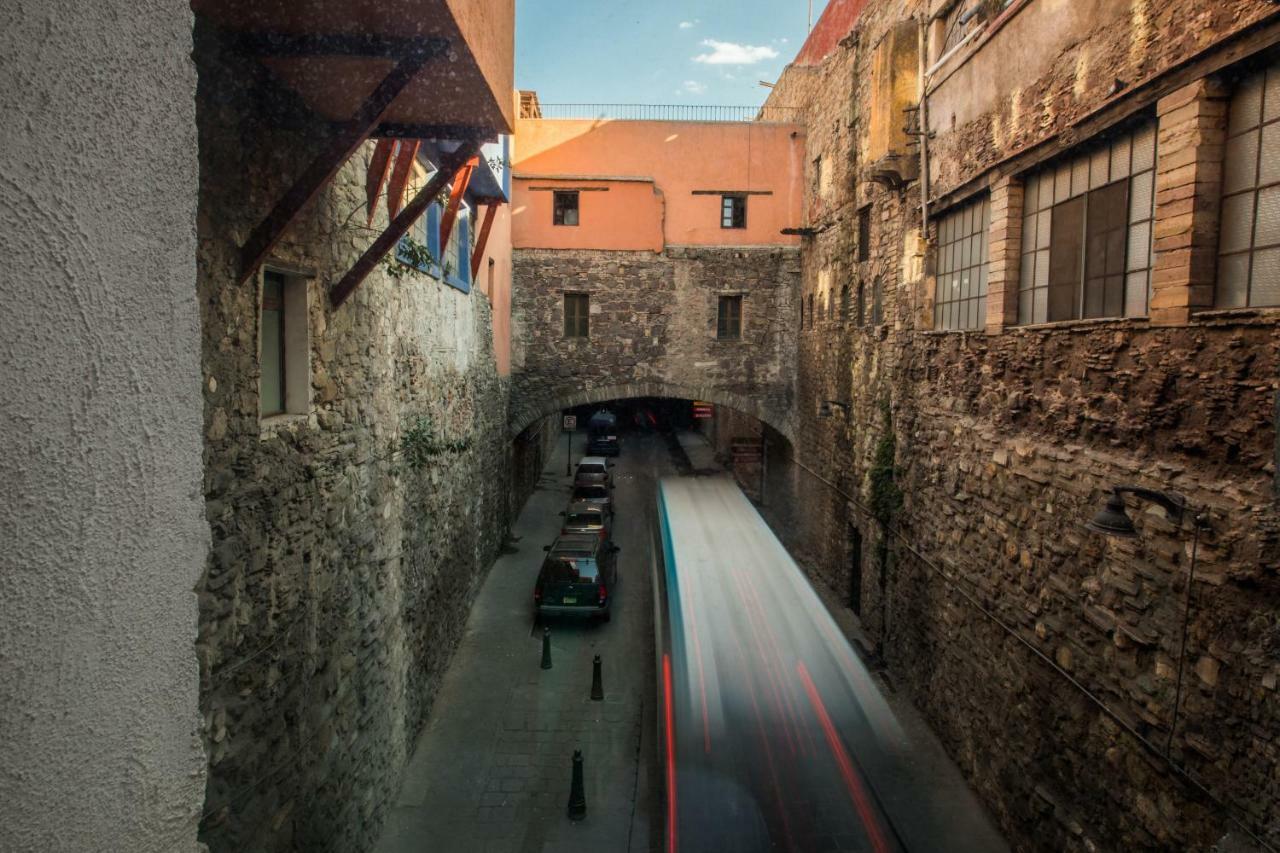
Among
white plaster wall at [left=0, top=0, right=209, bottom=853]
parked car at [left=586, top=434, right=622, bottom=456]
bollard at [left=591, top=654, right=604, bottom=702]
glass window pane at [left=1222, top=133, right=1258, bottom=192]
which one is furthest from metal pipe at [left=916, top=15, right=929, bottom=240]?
parked car at [left=586, top=434, right=622, bottom=456]

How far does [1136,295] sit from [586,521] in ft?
37.0

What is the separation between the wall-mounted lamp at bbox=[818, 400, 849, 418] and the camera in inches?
522

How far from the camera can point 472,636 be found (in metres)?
12.1

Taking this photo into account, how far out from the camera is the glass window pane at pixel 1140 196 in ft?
18.5

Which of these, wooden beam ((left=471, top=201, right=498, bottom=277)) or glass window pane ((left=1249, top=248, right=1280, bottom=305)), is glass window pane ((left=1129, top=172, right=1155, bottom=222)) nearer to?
glass window pane ((left=1249, top=248, right=1280, bottom=305))

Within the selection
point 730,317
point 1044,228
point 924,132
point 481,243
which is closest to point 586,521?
point 730,317

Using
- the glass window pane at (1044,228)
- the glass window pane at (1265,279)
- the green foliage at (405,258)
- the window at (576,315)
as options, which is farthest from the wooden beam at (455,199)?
the window at (576,315)

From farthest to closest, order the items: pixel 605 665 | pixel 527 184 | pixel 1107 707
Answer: pixel 527 184, pixel 605 665, pixel 1107 707

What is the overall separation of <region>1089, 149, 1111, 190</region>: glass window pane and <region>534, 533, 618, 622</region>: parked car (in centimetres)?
880

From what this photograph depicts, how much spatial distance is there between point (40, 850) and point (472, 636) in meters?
11.2

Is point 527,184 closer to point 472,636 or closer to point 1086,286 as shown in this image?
point 472,636

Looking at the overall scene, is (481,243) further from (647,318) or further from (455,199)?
(647,318)

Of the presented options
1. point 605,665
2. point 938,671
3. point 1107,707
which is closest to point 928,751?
point 938,671

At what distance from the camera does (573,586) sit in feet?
41.0
